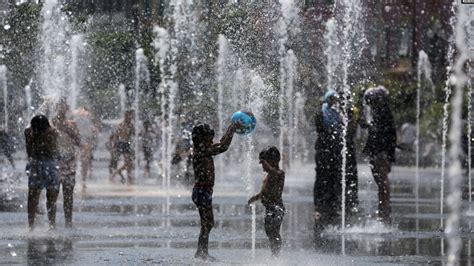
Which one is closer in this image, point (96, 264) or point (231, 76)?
point (96, 264)

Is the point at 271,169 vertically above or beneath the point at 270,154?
beneath

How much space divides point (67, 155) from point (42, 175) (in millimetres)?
782

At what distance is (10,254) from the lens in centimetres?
1237

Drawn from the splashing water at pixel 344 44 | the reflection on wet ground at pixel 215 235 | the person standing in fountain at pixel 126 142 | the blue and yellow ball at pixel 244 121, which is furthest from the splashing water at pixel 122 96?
the blue and yellow ball at pixel 244 121

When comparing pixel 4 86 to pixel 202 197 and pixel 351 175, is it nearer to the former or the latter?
pixel 351 175

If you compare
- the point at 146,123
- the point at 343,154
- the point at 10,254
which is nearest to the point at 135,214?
the point at 343,154

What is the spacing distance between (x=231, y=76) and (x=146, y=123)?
12.9ft

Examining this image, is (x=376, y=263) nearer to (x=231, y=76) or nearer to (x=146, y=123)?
(x=146, y=123)

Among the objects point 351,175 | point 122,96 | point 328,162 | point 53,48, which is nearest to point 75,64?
point 53,48

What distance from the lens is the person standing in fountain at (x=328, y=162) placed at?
16.5 meters

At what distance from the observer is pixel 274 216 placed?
39.3 feet

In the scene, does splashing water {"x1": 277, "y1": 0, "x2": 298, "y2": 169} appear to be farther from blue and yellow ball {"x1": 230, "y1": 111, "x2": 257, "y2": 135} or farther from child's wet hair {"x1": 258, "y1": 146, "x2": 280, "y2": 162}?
blue and yellow ball {"x1": 230, "y1": 111, "x2": 257, "y2": 135}

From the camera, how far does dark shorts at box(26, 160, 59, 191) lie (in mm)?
14680

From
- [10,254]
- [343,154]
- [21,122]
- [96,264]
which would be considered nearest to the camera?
[96,264]
